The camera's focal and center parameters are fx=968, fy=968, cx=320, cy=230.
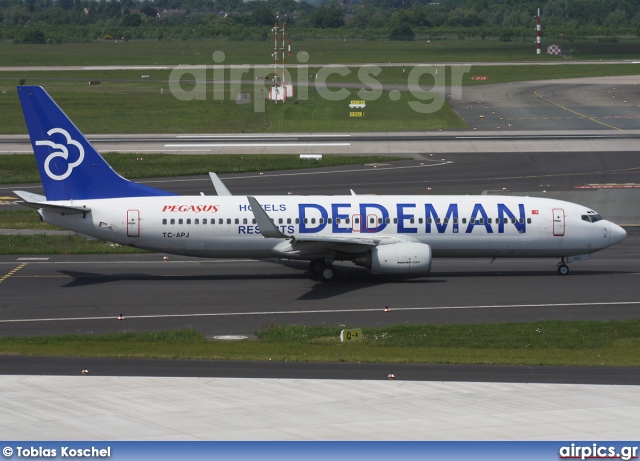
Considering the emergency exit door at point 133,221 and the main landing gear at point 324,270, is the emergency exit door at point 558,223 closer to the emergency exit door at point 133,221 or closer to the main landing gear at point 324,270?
the main landing gear at point 324,270

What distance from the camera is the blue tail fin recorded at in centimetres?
4744

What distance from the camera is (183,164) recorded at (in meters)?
81.5

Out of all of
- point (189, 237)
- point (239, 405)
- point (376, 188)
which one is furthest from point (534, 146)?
point (239, 405)

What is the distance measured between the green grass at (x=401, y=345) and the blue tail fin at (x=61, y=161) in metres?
12.1

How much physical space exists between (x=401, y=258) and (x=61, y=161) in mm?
17294

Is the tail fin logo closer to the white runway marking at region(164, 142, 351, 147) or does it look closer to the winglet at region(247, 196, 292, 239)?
the winglet at region(247, 196, 292, 239)

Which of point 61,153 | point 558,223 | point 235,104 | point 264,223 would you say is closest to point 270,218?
point 264,223

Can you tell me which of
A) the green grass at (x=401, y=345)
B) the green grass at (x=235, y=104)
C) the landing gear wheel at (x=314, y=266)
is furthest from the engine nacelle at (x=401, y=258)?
the green grass at (x=235, y=104)

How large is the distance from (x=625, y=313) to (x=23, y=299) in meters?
26.5

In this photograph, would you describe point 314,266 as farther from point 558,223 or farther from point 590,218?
point 590,218

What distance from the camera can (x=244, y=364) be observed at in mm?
32375

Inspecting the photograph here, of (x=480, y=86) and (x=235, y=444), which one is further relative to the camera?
(x=480, y=86)

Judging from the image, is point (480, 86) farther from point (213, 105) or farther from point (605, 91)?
point (213, 105)

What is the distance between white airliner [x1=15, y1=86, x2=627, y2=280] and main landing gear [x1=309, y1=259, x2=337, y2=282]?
49 mm
